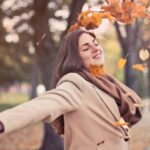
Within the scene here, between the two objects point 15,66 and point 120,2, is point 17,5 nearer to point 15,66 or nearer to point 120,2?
point 120,2

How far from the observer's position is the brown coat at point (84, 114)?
2.82 m

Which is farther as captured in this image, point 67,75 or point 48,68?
point 48,68

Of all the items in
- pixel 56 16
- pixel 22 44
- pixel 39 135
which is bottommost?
pixel 39 135

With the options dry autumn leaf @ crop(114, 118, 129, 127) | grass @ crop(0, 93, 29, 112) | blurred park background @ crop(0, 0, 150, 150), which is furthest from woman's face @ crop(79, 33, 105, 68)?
grass @ crop(0, 93, 29, 112)

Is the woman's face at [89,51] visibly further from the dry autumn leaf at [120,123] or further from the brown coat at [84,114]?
the dry autumn leaf at [120,123]

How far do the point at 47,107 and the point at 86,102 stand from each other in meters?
0.37

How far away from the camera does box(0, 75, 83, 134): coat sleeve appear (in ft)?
8.19

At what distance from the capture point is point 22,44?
47.0 ft

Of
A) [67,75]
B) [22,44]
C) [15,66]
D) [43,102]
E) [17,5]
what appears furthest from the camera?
[15,66]

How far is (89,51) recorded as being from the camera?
317cm

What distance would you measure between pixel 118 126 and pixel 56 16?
7969 mm

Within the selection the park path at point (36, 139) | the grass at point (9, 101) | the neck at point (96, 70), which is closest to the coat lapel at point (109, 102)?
the neck at point (96, 70)

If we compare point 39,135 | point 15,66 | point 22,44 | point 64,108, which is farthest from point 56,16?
point 15,66

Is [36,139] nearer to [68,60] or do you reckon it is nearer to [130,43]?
[130,43]
